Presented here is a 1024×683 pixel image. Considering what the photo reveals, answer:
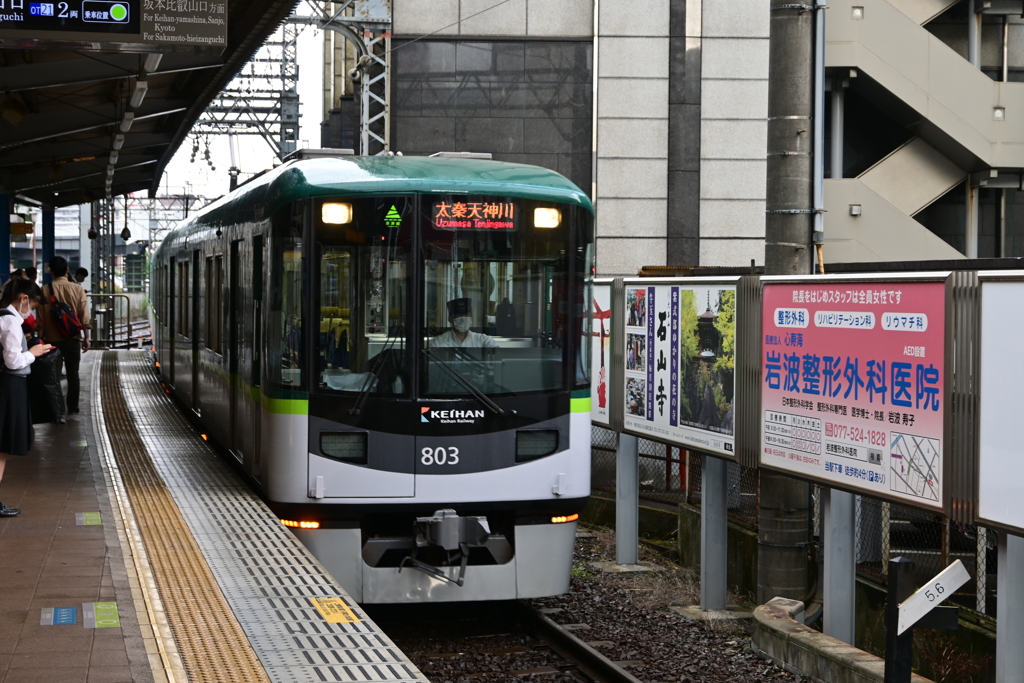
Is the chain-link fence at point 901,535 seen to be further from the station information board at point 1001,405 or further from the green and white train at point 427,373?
the green and white train at point 427,373

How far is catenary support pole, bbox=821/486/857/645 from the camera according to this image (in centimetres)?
705

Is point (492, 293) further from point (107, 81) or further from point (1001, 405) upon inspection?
point (107, 81)

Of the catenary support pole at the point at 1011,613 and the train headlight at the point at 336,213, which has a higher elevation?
the train headlight at the point at 336,213

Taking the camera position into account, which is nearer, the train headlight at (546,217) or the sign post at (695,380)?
the train headlight at (546,217)

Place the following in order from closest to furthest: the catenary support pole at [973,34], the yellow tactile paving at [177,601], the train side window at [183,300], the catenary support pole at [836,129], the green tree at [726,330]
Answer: the yellow tactile paving at [177,601] < the green tree at [726,330] < the train side window at [183,300] < the catenary support pole at [836,129] < the catenary support pole at [973,34]

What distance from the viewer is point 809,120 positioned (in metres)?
7.78

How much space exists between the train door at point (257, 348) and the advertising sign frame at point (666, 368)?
2.92 metres

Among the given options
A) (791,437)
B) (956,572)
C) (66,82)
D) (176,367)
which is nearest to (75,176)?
(176,367)

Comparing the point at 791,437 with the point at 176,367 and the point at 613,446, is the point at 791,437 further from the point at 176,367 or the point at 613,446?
the point at 176,367

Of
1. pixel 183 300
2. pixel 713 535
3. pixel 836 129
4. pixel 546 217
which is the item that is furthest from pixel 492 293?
pixel 836 129

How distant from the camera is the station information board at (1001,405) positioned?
539 centimetres

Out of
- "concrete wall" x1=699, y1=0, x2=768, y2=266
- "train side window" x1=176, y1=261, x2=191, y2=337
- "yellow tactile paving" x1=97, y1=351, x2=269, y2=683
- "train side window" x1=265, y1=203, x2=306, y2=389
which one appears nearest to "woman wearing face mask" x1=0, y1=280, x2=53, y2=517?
"yellow tactile paving" x1=97, y1=351, x2=269, y2=683

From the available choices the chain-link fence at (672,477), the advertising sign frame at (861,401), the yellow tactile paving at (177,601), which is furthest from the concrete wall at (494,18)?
the advertising sign frame at (861,401)

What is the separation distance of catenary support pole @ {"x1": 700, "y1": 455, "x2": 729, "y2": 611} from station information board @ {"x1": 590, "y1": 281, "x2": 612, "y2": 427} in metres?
1.49
